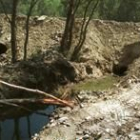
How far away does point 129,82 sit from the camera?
16.1 m

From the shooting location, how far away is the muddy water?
1515cm

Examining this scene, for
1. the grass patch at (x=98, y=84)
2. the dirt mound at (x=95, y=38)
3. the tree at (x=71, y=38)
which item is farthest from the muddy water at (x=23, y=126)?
the dirt mound at (x=95, y=38)

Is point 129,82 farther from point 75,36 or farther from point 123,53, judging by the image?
point 75,36

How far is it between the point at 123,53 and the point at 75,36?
288 cm

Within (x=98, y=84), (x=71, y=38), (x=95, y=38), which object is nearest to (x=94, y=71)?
(x=71, y=38)

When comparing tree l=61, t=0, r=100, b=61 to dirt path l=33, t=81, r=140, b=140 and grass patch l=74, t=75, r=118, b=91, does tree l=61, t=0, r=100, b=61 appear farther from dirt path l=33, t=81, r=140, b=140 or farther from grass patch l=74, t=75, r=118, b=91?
dirt path l=33, t=81, r=140, b=140

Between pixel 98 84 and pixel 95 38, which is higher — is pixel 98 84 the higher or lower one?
the lower one

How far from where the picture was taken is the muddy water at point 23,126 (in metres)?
15.1

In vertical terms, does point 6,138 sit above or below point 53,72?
below

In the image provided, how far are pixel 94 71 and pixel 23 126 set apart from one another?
605 centimetres

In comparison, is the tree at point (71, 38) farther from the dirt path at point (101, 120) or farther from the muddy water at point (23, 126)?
the dirt path at point (101, 120)

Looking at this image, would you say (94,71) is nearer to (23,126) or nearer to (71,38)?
(71,38)

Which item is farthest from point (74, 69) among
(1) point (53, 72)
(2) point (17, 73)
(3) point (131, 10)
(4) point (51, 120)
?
(3) point (131, 10)

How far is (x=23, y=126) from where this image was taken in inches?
637
